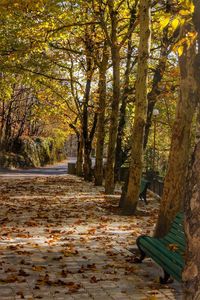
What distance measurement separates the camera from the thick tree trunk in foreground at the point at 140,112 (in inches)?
473

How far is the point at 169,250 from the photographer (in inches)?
245

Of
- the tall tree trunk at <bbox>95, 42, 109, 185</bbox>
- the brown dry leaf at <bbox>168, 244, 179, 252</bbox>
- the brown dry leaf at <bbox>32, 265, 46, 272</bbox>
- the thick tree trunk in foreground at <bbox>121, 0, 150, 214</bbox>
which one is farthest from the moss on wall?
the brown dry leaf at <bbox>168, 244, 179, 252</bbox>

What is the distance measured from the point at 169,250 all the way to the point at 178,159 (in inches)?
102

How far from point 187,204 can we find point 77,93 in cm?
2748

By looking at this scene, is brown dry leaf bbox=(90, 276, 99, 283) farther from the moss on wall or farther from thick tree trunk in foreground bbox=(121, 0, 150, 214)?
the moss on wall

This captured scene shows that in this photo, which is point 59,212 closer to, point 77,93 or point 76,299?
point 76,299

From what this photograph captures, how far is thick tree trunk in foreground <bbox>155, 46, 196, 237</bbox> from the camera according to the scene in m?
8.24

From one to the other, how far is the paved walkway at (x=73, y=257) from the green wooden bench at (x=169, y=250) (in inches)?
13.4

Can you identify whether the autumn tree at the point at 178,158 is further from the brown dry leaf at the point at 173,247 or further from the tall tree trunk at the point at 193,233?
the tall tree trunk at the point at 193,233

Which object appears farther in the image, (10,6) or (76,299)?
(10,6)

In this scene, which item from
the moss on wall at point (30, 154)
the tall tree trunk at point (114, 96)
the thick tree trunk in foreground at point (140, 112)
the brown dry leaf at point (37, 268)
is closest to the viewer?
the brown dry leaf at point (37, 268)

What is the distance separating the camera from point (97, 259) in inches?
286

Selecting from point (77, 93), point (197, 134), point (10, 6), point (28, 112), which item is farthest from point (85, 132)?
point (197, 134)

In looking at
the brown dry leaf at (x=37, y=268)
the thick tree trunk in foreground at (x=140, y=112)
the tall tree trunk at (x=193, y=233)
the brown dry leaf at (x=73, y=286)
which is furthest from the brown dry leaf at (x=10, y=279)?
the thick tree trunk in foreground at (x=140, y=112)
